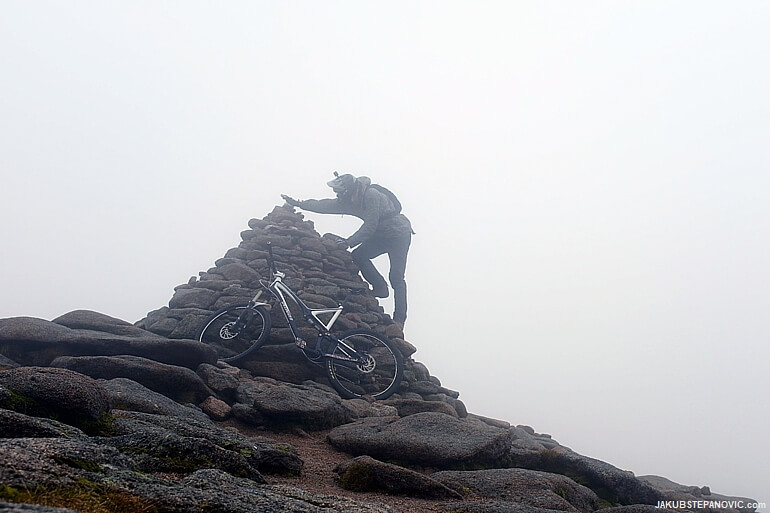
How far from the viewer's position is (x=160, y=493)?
427cm

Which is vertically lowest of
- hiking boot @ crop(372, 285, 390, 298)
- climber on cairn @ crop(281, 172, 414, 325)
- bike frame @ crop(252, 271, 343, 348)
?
bike frame @ crop(252, 271, 343, 348)

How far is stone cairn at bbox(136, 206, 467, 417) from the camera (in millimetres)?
15445

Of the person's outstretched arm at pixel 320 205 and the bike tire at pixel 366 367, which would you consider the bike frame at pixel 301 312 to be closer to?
the bike tire at pixel 366 367

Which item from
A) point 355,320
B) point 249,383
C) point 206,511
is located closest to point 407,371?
point 355,320

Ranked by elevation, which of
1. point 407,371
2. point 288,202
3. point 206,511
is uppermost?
point 288,202

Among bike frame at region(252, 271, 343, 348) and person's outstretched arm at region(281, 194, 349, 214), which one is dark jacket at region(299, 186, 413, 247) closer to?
person's outstretched arm at region(281, 194, 349, 214)

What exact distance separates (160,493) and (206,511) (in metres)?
0.34

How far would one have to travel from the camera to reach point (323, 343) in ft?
50.1

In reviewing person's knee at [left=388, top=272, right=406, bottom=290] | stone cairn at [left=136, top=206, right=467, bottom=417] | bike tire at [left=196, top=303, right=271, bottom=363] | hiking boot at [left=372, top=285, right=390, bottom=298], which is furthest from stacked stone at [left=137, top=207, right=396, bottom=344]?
person's knee at [left=388, top=272, right=406, bottom=290]

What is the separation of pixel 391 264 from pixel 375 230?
137cm

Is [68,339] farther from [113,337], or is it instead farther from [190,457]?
[190,457]

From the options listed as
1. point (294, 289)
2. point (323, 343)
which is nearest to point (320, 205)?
point (294, 289)

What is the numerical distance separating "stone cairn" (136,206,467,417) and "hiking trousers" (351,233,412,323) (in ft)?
1.34

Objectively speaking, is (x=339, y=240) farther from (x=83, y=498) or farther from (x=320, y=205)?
(x=83, y=498)
